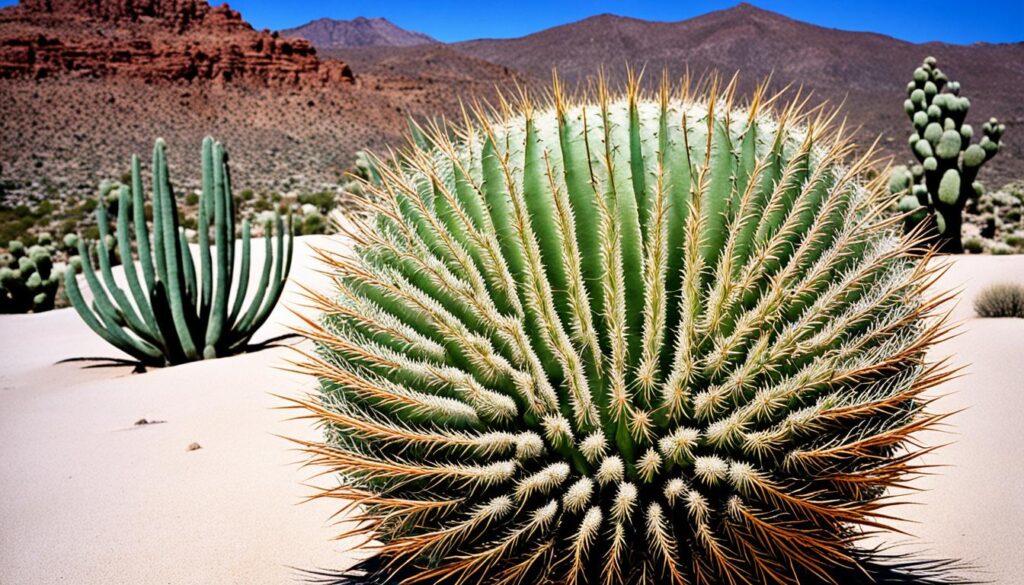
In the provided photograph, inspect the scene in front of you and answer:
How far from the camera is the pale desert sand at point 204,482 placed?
3125mm

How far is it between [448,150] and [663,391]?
104 centimetres

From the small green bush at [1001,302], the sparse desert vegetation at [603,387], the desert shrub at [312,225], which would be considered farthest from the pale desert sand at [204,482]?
the desert shrub at [312,225]

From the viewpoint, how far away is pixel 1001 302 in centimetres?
782

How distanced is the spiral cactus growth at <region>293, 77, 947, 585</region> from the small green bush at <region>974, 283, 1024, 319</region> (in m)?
6.49

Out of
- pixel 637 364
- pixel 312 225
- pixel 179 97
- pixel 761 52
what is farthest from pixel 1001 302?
pixel 761 52

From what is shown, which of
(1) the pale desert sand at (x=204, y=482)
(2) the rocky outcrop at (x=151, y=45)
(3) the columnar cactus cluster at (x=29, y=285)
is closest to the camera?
(1) the pale desert sand at (x=204, y=482)

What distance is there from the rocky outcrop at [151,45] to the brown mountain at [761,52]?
26.1 meters

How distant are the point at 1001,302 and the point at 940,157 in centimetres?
530

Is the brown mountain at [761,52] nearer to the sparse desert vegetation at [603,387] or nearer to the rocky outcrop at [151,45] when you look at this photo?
the rocky outcrop at [151,45]

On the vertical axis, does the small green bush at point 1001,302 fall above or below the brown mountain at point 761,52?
below

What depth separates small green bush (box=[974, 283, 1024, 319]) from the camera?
7.75m

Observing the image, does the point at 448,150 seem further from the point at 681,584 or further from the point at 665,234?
the point at 681,584

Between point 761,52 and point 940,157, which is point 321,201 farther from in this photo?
point 761,52

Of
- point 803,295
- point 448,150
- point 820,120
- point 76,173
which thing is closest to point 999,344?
point 820,120
